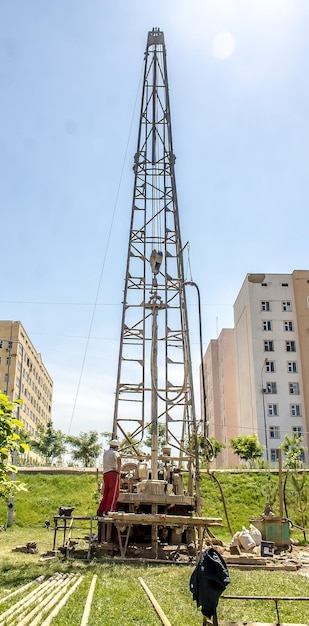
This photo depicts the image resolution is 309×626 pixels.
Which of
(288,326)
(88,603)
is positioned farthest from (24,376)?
(88,603)

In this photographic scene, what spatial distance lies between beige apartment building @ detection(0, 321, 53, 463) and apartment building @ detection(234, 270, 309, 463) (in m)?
20.6

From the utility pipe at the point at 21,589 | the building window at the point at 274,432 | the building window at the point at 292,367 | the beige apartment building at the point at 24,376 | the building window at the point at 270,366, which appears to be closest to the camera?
the utility pipe at the point at 21,589

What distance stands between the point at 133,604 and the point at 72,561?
4336 millimetres

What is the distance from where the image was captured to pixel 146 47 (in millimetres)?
22656

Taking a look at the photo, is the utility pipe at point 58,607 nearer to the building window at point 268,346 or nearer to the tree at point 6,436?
the tree at point 6,436

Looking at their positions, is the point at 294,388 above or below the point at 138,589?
above

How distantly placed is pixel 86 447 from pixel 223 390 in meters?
Result: 17.5

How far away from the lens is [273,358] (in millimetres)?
47406

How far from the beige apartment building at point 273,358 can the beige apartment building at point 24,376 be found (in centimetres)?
A: 2050

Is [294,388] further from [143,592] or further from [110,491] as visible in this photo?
[143,592]

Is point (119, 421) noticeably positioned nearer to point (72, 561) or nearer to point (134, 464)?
point (134, 464)

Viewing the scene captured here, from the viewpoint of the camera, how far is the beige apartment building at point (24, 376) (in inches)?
2456

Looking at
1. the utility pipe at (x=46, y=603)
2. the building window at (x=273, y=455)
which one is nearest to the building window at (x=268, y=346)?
the building window at (x=273, y=455)

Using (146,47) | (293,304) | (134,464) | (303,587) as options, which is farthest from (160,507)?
(293,304)
